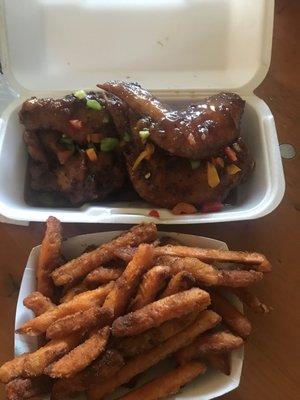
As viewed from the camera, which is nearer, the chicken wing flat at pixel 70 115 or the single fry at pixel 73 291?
the single fry at pixel 73 291

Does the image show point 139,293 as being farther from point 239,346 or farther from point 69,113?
point 69,113

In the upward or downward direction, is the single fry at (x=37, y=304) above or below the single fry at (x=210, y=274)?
below

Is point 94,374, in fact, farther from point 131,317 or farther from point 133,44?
point 133,44

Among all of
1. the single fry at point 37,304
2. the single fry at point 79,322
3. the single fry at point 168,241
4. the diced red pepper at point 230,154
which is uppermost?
the diced red pepper at point 230,154

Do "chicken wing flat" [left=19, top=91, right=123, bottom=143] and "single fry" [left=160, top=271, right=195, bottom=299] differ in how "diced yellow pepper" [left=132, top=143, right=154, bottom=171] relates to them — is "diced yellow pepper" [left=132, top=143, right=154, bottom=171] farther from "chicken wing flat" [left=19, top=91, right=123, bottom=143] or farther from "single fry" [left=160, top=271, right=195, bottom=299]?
"single fry" [left=160, top=271, right=195, bottom=299]

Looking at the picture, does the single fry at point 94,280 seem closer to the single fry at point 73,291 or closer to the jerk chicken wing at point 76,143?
the single fry at point 73,291

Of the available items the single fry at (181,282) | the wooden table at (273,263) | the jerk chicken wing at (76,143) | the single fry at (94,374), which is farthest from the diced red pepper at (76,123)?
the single fry at (94,374)

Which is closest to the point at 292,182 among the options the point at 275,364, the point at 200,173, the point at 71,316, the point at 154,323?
the point at 200,173
